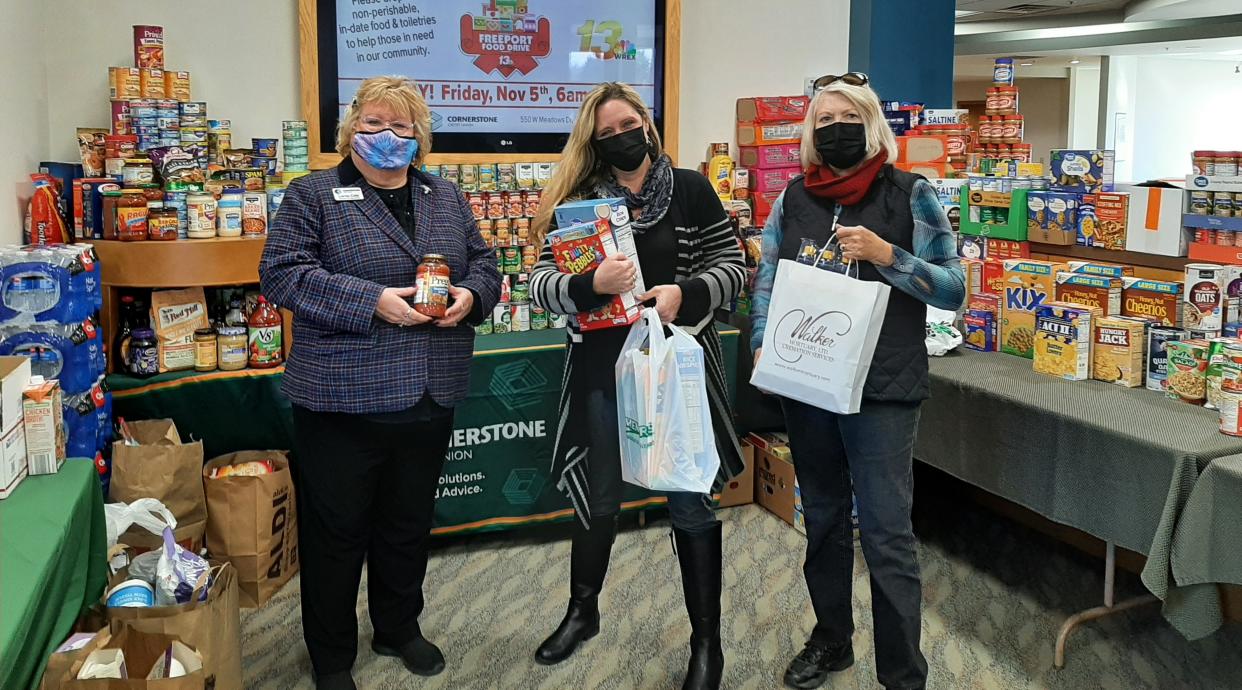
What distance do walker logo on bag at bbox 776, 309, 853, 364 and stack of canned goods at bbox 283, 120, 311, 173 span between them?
6.74ft

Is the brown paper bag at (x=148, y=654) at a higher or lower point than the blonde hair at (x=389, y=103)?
lower

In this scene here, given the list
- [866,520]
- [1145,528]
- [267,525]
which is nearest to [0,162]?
[267,525]

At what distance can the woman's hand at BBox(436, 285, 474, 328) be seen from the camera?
2588mm

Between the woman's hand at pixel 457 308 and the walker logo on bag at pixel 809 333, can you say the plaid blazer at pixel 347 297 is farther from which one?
the walker logo on bag at pixel 809 333

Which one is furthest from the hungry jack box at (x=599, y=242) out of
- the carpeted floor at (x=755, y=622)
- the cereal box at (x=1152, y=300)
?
the cereal box at (x=1152, y=300)

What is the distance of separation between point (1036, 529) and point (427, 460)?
242cm

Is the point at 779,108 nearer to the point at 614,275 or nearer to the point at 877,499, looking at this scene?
the point at 614,275

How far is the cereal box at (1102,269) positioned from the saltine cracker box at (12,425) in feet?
9.71

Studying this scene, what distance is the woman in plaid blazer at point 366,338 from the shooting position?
2.54 meters

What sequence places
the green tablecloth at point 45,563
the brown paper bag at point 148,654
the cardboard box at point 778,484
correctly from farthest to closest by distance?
the cardboard box at point 778,484 → the brown paper bag at point 148,654 → the green tablecloth at point 45,563

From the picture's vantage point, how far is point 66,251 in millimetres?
2811

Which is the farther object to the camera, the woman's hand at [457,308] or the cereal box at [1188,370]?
the cereal box at [1188,370]

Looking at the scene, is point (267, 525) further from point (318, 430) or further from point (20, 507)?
point (20, 507)

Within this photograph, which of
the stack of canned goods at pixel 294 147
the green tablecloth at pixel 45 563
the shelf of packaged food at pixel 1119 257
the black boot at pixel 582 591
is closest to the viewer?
the green tablecloth at pixel 45 563
